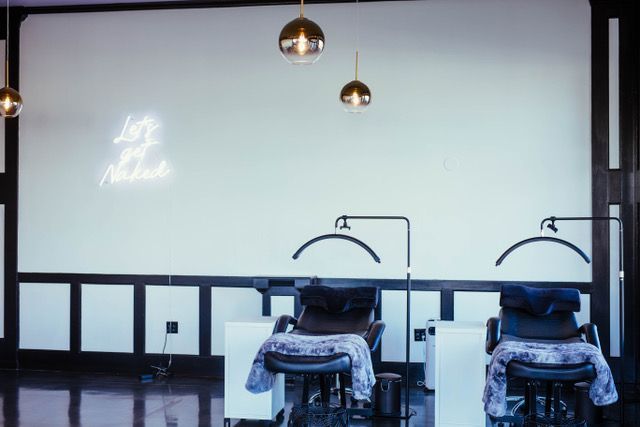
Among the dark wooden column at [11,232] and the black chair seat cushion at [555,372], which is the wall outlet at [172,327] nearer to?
the dark wooden column at [11,232]

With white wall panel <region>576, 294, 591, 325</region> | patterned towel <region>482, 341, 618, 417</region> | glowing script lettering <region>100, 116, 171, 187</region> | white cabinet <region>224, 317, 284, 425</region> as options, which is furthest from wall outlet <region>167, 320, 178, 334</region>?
white wall panel <region>576, 294, 591, 325</region>

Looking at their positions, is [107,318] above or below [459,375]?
above

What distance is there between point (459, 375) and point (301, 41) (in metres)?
2.55

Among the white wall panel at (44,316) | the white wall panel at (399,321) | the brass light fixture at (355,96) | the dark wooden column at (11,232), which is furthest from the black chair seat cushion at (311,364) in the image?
the dark wooden column at (11,232)

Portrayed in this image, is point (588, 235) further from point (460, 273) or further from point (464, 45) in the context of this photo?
point (464, 45)

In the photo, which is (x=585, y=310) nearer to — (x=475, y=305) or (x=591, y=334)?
(x=475, y=305)

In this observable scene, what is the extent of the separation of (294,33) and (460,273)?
138 inches

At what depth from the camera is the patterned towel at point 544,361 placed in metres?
4.76

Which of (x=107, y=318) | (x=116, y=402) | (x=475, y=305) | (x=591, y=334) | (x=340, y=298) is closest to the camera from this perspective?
(x=591, y=334)

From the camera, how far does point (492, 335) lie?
5.61m

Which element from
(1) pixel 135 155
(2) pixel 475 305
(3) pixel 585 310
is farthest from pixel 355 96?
(3) pixel 585 310

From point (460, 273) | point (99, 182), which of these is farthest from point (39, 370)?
point (460, 273)

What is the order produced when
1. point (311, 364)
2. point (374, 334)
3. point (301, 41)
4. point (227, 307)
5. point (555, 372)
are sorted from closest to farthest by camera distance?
point (301, 41) → point (555, 372) → point (311, 364) → point (374, 334) → point (227, 307)

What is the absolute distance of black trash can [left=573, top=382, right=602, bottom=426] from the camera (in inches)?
226
